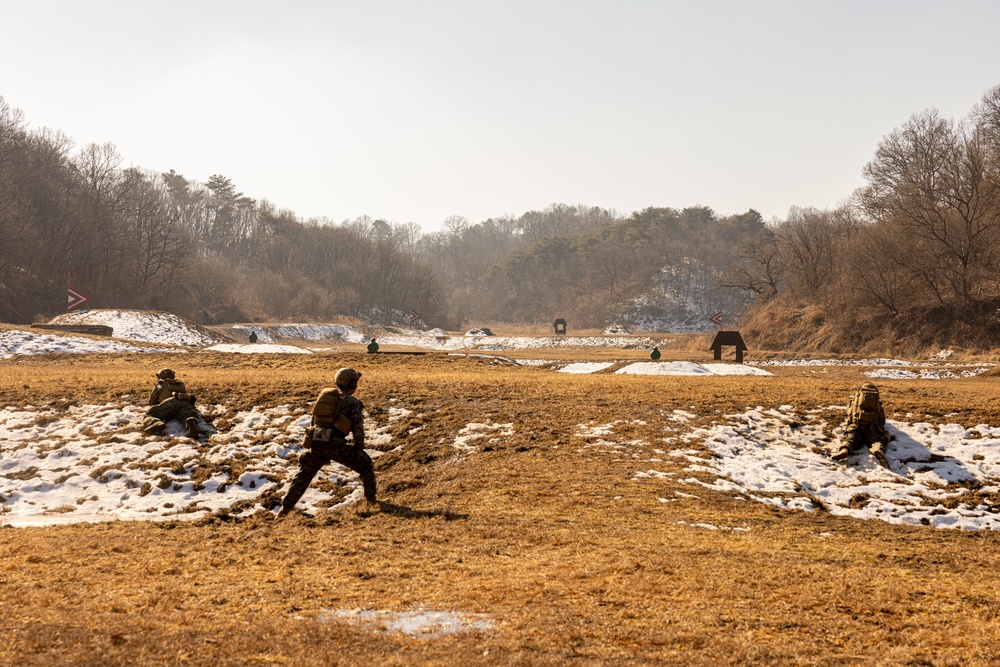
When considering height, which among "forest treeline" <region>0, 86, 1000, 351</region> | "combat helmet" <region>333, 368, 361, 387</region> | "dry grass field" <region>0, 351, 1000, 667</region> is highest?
"forest treeline" <region>0, 86, 1000, 351</region>

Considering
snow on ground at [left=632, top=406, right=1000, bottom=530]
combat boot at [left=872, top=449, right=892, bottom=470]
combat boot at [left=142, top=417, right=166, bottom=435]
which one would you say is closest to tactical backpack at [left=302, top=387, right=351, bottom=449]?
combat boot at [left=142, top=417, right=166, bottom=435]

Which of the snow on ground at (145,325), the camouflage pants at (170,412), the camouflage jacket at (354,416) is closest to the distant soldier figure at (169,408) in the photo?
the camouflage pants at (170,412)

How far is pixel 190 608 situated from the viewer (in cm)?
662

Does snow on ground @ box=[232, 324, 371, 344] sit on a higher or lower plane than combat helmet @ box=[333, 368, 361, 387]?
higher

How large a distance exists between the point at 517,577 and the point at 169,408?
10.4 meters

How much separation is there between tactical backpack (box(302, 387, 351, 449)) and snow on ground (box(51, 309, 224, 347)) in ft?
110

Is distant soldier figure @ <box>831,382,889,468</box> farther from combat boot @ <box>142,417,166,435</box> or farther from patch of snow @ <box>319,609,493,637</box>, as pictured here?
combat boot @ <box>142,417,166,435</box>

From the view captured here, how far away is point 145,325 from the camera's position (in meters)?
44.2

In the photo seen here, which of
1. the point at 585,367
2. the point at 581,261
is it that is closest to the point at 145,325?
the point at 585,367

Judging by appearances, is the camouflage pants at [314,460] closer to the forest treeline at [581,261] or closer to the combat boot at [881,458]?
the combat boot at [881,458]

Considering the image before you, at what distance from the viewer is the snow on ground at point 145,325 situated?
1674 inches

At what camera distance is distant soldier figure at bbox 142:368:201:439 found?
1457 centimetres

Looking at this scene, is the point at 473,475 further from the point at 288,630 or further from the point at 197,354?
the point at 197,354

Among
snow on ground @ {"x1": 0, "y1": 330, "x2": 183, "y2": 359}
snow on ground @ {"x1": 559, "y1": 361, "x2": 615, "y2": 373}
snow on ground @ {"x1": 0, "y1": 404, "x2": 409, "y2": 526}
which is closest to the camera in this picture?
snow on ground @ {"x1": 0, "y1": 404, "x2": 409, "y2": 526}
